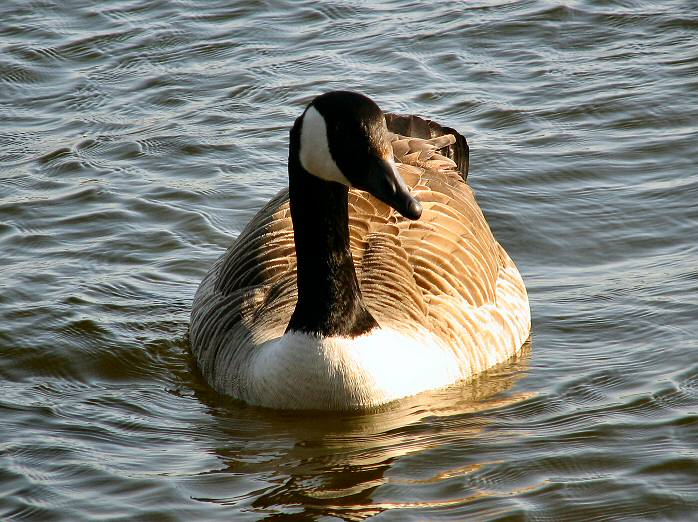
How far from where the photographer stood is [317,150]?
7.30 metres

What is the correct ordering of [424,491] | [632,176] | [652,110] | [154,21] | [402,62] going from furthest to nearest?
[154,21], [402,62], [652,110], [632,176], [424,491]

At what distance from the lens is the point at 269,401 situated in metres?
7.84

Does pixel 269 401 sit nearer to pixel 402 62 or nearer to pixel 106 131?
pixel 106 131

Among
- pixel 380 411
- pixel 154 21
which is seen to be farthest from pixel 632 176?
pixel 154 21

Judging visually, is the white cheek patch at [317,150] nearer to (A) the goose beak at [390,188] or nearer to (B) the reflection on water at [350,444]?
(A) the goose beak at [390,188]

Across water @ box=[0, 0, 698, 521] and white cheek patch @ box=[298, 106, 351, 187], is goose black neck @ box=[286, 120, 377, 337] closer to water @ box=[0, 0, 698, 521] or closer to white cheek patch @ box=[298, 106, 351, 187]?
white cheek patch @ box=[298, 106, 351, 187]

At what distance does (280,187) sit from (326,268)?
11.9 ft

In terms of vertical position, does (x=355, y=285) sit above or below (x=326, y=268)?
below

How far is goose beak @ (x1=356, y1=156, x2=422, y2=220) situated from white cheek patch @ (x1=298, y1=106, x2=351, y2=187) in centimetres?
29

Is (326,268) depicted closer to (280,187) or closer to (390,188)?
(390,188)

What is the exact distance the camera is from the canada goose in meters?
7.26

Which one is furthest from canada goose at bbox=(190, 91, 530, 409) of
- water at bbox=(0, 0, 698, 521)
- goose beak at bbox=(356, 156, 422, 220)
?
water at bbox=(0, 0, 698, 521)

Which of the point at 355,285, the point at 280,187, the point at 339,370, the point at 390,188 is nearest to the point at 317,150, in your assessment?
the point at 390,188

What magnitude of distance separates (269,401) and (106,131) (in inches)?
205
